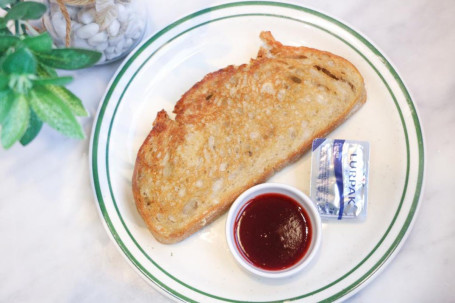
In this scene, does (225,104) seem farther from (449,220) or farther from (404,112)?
(449,220)

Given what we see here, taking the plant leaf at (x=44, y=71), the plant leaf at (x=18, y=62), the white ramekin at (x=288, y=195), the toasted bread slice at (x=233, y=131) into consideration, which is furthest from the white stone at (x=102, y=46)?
the white ramekin at (x=288, y=195)

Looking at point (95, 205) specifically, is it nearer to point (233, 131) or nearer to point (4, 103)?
point (233, 131)

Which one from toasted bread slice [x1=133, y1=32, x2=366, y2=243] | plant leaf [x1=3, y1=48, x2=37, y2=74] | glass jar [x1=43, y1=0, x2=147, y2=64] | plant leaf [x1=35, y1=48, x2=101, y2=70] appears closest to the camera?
plant leaf [x1=3, y1=48, x2=37, y2=74]

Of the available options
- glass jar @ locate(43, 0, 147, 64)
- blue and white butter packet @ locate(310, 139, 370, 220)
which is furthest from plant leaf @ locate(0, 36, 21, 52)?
blue and white butter packet @ locate(310, 139, 370, 220)

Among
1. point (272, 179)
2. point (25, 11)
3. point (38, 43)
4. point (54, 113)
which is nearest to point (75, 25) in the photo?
point (25, 11)

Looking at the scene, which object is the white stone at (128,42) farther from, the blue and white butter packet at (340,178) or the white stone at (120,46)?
the blue and white butter packet at (340,178)

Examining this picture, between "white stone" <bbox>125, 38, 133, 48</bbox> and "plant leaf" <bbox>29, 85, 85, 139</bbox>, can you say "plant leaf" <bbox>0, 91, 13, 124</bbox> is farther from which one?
"white stone" <bbox>125, 38, 133, 48</bbox>

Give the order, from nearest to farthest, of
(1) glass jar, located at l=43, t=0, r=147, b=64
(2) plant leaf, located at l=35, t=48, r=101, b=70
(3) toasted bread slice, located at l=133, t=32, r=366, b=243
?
1. (2) plant leaf, located at l=35, t=48, r=101, b=70
2. (1) glass jar, located at l=43, t=0, r=147, b=64
3. (3) toasted bread slice, located at l=133, t=32, r=366, b=243
